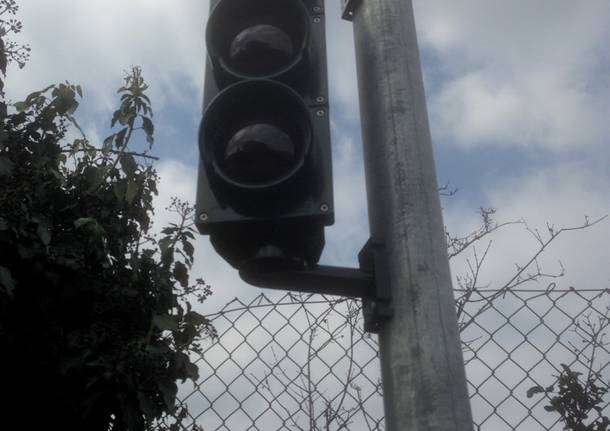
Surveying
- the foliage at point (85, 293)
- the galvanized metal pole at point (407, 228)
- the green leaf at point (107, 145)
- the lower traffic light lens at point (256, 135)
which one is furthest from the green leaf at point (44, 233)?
the galvanized metal pole at point (407, 228)

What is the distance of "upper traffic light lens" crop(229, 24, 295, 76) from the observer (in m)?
1.53

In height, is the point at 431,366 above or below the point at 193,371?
below

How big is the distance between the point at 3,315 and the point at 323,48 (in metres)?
1.07

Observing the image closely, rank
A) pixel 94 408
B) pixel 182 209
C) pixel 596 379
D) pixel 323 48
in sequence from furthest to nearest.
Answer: pixel 182 209, pixel 596 379, pixel 94 408, pixel 323 48

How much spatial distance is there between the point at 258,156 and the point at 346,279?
0.97 feet

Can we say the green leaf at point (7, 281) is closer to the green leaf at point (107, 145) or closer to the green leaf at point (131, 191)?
the green leaf at point (131, 191)

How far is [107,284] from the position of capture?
196 centimetres

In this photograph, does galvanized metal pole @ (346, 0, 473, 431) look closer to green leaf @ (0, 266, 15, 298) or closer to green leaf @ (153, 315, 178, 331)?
green leaf @ (153, 315, 178, 331)

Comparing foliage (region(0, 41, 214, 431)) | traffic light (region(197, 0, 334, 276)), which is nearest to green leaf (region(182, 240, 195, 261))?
foliage (region(0, 41, 214, 431))

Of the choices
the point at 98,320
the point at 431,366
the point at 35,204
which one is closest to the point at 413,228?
the point at 431,366

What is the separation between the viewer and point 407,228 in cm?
127

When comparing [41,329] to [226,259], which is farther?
[41,329]

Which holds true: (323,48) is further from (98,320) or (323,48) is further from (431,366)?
(98,320)

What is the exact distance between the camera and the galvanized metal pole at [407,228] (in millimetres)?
1132
